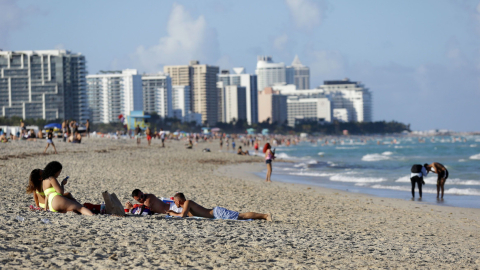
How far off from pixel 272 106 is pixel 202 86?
91.5ft

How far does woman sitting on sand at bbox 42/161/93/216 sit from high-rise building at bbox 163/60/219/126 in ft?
566

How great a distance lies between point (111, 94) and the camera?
149000 millimetres

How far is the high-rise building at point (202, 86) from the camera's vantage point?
598ft

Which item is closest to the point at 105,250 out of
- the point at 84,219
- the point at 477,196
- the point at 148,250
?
the point at 148,250

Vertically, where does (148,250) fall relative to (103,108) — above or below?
below

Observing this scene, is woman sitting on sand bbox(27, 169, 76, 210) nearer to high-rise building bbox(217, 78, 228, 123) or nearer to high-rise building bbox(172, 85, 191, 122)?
high-rise building bbox(172, 85, 191, 122)

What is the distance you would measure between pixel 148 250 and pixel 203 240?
934mm

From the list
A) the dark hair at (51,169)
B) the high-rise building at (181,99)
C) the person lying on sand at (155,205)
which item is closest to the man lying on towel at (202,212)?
the person lying on sand at (155,205)

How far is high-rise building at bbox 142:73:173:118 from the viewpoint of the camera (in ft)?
520

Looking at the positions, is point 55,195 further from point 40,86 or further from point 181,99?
point 181,99

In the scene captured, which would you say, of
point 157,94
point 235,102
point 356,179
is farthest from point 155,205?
point 235,102

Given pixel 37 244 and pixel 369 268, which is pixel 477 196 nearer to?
pixel 369 268

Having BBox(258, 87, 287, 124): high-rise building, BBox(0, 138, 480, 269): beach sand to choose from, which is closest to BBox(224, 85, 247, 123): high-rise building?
BBox(258, 87, 287, 124): high-rise building

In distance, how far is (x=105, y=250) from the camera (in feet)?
17.8
